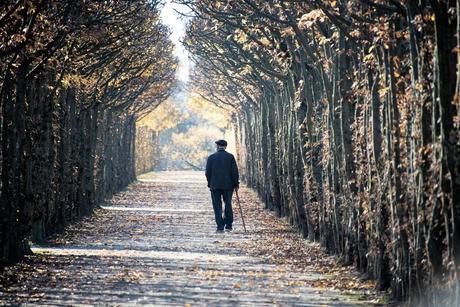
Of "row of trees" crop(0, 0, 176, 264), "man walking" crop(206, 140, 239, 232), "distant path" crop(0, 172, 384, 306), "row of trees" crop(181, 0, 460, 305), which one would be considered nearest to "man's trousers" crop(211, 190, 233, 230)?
"man walking" crop(206, 140, 239, 232)

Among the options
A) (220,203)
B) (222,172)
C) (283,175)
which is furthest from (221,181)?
(283,175)

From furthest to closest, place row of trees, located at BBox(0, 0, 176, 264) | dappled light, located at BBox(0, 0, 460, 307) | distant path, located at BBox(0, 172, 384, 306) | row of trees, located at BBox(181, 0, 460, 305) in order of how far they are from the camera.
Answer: row of trees, located at BBox(0, 0, 176, 264)
distant path, located at BBox(0, 172, 384, 306)
dappled light, located at BBox(0, 0, 460, 307)
row of trees, located at BBox(181, 0, 460, 305)

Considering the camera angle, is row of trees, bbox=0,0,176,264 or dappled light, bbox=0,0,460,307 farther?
row of trees, bbox=0,0,176,264

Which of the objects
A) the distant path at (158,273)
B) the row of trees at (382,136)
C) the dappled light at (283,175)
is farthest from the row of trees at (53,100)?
the row of trees at (382,136)

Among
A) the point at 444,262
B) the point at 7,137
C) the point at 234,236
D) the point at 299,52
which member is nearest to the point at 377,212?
the point at 444,262

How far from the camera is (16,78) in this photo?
1931 centimetres

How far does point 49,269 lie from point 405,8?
7.47 metres

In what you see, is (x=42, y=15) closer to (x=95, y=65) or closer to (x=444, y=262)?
(x=444, y=262)

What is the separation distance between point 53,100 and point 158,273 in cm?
886

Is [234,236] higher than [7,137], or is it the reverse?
[7,137]

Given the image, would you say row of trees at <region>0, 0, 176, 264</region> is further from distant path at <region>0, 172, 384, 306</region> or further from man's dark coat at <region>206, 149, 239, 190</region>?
man's dark coat at <region>206, 149, 239, 190</region>

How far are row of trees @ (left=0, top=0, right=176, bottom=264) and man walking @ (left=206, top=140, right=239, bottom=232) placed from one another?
3.59m

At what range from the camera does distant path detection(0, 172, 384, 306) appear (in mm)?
13938

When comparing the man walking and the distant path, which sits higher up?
the man walking
